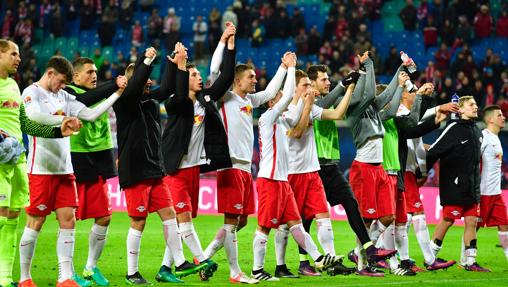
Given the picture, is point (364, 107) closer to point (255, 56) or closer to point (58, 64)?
point (58, 64)

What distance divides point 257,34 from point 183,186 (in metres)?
18.1

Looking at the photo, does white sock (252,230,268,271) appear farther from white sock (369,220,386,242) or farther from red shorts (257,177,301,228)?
white sock (369,220,386,242)

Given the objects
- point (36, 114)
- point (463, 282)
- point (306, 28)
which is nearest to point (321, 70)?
point (463, 282)

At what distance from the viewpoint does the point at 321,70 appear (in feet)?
38.4

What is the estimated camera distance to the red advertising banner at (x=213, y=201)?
1966cm

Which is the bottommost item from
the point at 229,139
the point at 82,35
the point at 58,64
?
the point at 229,139

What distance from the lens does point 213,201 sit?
21.3 meters

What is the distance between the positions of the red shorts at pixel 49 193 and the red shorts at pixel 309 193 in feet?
9.32

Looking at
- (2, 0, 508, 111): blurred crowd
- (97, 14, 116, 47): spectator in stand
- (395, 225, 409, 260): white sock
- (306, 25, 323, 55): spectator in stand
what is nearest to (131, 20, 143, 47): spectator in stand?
Answer: (2, 0, 508, 111): blurred crowd

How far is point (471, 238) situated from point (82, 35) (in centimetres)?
2032

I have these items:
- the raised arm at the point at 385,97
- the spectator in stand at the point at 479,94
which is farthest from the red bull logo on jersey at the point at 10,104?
the spectator in stand at the point at 479,94

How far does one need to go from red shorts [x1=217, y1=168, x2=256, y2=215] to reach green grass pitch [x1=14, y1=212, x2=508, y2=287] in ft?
2.71

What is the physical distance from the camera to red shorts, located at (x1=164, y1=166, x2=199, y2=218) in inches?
408

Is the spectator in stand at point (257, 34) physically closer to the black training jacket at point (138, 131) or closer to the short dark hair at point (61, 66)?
the black training jacket at point (138, 131)
